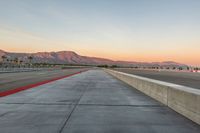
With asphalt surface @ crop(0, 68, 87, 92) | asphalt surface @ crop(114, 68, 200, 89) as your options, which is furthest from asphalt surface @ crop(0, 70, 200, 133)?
asphalt surface @ crop(114, 68, 200, 89)

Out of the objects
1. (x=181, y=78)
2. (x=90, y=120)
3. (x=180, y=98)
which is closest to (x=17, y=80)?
(x=90, y=120)

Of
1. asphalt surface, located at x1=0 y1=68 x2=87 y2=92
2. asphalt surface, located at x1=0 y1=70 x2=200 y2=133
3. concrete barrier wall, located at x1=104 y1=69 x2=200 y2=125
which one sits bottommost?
asphalt surface, located at x1=0 y1=68 x2=87 y2=92

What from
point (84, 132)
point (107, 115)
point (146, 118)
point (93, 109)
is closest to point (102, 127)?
point (84, 132)

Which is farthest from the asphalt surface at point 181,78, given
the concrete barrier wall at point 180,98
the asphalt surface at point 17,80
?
the asphalt surface at point 17,80

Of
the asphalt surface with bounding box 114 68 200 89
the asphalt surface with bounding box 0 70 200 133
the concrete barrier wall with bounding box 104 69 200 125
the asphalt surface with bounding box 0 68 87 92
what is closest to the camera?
the asphalt surface with bounding box 0 70 200 133

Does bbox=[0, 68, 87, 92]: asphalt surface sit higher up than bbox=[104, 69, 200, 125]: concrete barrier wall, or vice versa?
bbox=[104, 69, 200, 125]: concrete barrier wall

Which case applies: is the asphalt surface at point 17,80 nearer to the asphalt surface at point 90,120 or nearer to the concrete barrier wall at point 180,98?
the asphalt surface at point 90,120

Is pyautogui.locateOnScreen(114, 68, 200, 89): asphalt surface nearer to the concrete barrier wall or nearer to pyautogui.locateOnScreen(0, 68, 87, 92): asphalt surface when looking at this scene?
the concrete barrier wall

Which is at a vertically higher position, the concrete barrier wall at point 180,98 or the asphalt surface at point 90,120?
the concrete barrier wall at point 180,98

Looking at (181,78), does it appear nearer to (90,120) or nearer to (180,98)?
(180,98)

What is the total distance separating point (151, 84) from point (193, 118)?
492cm

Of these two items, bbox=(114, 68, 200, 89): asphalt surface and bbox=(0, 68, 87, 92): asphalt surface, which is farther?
bbox=(114, 68, 200, 89): asphalt surface

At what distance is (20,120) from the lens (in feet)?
20.0

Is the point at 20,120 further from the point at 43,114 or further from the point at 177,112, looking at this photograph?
the point at 177,112
